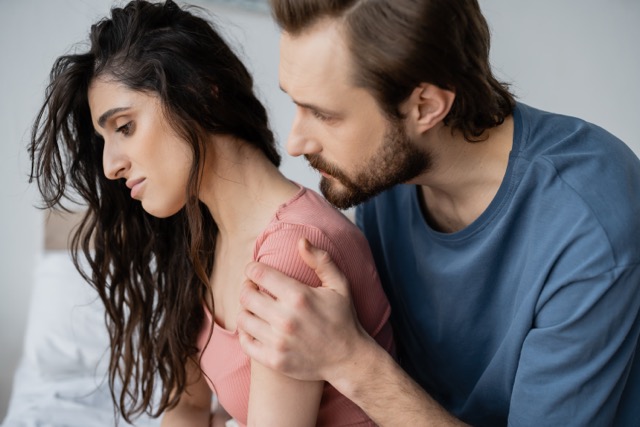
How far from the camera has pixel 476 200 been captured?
3.74 ft

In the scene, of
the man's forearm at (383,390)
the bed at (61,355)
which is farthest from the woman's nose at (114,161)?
the bed at (61,355)

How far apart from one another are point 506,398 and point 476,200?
15.3 inches

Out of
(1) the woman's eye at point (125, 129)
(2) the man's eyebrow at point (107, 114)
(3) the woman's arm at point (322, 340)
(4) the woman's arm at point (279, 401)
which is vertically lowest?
(4) the woman's arm at point (279, 401)

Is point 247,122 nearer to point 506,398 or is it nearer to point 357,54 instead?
point 357,54

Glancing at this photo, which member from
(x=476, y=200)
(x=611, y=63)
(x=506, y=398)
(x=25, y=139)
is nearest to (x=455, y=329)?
(x=506, y=398)

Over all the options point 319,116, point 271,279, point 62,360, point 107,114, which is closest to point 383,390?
point 271,279

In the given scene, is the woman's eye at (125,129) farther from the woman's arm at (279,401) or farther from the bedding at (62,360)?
the bedding at (62,360)

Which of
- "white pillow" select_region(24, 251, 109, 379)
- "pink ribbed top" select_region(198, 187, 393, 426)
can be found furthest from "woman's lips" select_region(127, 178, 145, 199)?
"white pillow" select_region(24, 251, 109, 379)

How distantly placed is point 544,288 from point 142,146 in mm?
748

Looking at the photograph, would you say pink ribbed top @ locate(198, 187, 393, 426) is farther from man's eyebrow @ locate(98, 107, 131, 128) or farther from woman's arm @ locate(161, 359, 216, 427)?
man's eyebrow @ locate(98, 107, 131, 128)

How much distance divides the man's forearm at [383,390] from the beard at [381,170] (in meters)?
0.29

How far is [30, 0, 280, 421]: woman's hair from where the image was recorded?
105 cm

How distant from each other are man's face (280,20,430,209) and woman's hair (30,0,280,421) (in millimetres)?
142

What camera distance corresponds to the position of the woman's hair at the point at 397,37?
947 mm
